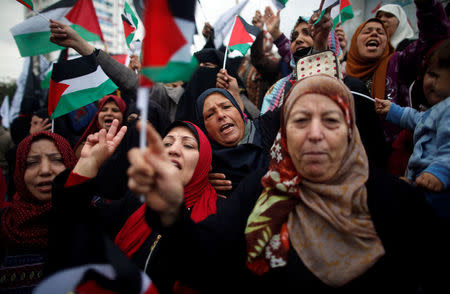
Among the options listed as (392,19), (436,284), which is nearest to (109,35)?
(392,19)

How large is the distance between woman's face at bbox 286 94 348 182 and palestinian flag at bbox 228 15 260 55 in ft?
6.89

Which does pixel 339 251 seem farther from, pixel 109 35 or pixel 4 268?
pixel 109 35

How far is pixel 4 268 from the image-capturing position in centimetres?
179

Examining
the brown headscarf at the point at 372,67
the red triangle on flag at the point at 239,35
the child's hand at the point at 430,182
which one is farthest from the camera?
the red triangle on flag at the point at 239,35

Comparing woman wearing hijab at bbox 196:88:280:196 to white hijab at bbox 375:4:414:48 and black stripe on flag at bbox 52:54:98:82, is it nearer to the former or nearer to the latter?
black stripe on flag at bbox 52:54:98:82

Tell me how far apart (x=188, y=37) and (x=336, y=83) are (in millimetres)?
939

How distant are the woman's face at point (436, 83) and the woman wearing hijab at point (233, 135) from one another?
3.69 ft

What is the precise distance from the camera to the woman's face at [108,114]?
3274mm

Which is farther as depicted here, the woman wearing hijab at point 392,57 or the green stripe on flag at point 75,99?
the green stripe on flag at point 75,99

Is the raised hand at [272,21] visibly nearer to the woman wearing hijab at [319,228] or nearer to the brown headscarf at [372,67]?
the brown headscarf at [372,67]

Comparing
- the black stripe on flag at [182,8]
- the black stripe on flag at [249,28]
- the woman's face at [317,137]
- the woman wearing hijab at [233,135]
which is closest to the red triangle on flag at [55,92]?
the woman wearing hijab at [233,135]

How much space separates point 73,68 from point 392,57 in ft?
11.7

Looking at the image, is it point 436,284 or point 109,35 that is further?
point 109,35

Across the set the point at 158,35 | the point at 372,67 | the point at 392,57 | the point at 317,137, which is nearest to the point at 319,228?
the point at 317,137
